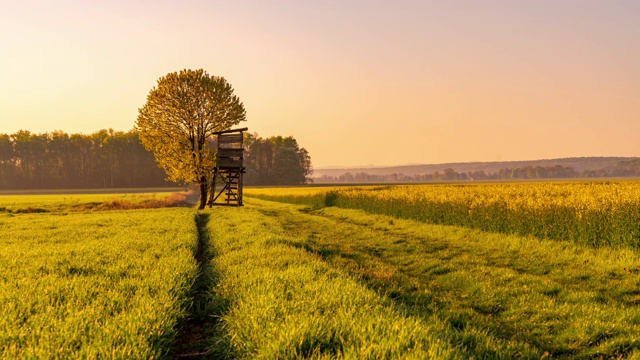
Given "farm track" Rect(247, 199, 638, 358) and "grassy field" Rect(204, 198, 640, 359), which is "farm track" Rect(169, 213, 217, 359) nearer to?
"grassy field" Rect(204, 198, 640, 359)

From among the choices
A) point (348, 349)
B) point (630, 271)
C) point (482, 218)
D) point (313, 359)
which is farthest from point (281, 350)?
point (482, 218)

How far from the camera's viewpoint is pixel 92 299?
636cm

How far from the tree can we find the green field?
58.9 feet

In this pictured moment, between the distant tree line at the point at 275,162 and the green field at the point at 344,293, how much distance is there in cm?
12637

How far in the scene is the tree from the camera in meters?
34.4

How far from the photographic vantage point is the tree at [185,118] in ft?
113

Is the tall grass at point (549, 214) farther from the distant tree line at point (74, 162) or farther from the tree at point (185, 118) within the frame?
the distant tree line at point (74, 162)

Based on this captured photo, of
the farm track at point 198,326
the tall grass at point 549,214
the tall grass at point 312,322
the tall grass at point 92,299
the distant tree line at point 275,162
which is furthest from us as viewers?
the distant tree line at point 275,162

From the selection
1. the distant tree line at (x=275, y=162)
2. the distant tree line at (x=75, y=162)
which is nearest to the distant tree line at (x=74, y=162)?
the distant tree line at (x=75, y=162)

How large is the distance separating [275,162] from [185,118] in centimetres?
11039

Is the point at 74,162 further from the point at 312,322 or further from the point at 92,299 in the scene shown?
the point at 312,322

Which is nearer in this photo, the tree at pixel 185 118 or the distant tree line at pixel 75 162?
the tree at pixel 185 118

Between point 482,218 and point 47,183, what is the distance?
14837cm

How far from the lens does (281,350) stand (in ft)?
13.8
